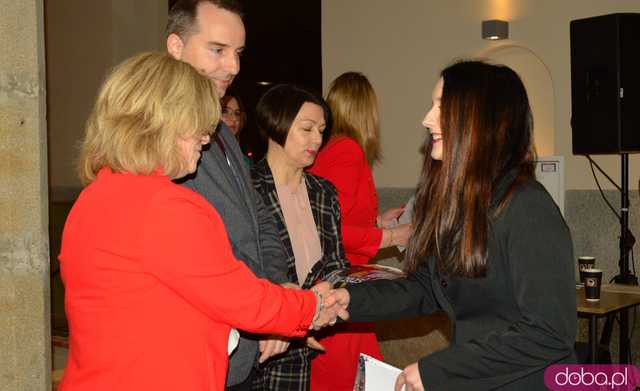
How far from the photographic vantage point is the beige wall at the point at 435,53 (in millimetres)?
5875

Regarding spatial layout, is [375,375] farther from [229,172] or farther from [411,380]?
[229,172]

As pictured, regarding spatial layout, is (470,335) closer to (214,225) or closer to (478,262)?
(478,262)

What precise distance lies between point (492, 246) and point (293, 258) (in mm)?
1267

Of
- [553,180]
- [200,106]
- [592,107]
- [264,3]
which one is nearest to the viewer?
[200,106]

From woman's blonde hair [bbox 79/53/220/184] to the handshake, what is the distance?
61cm

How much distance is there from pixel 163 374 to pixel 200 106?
61 centimetres

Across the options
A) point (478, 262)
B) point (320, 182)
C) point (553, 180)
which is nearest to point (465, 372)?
point (478, 262)

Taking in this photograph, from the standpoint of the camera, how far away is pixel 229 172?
212 centimetres

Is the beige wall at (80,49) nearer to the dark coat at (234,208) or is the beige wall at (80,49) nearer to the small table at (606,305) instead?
the small table at (606,305)

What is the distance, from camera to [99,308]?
1575 mm

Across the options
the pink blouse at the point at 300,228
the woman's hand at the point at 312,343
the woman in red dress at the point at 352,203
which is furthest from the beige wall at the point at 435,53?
the woman's hand at the point at 312,343

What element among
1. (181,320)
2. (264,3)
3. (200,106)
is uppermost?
(264,3)

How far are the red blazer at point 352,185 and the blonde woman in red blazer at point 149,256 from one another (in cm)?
186

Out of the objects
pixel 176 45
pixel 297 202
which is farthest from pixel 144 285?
pixel 297 202
